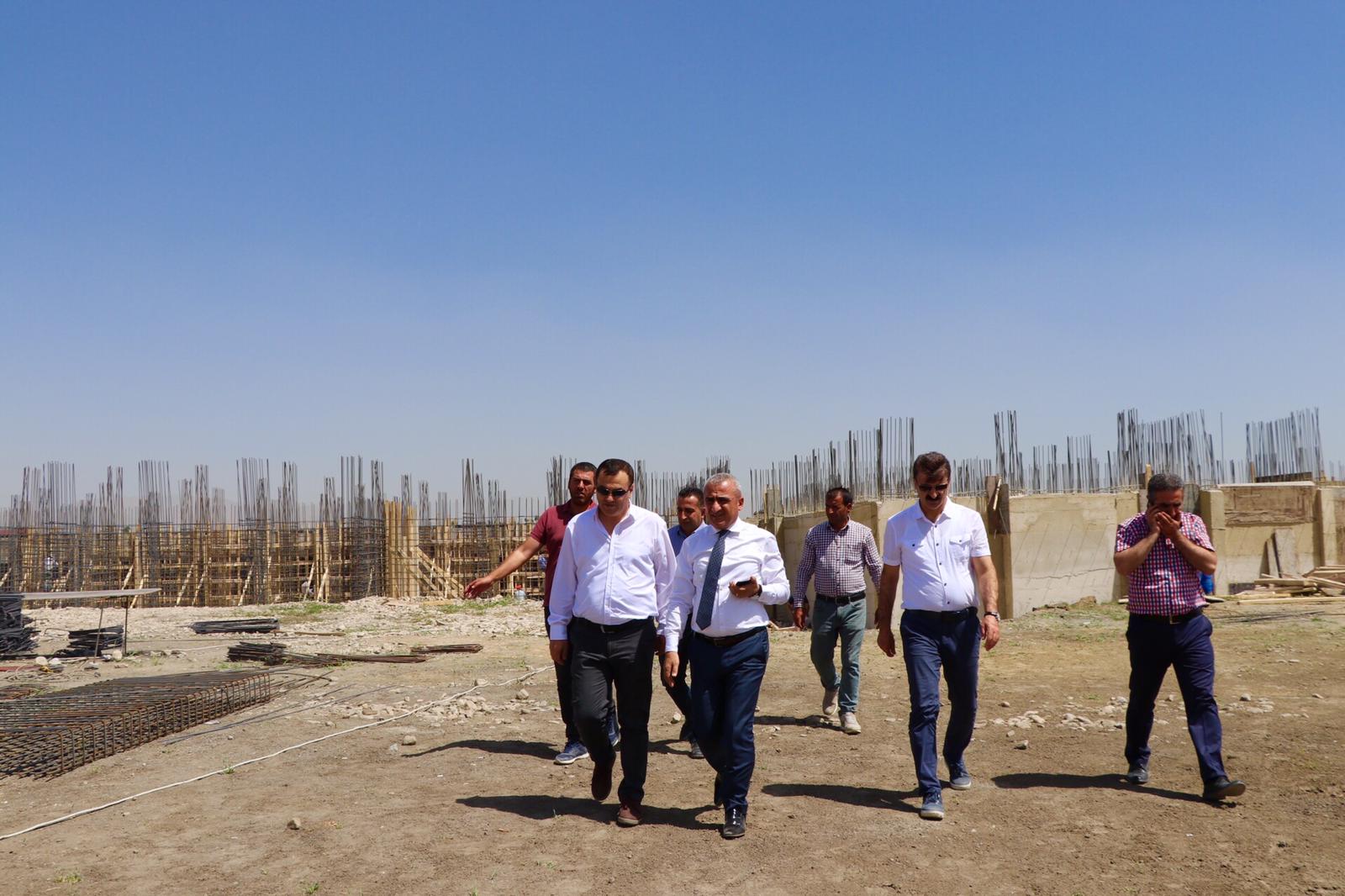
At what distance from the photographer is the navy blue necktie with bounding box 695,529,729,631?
15.9ft

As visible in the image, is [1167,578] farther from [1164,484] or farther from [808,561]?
[808,561]

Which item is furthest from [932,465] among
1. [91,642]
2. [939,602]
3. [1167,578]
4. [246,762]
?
[91,642]

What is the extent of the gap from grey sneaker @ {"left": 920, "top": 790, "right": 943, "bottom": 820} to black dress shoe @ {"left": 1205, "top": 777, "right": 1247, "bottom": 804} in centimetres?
135

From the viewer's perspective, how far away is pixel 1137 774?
5426 mm

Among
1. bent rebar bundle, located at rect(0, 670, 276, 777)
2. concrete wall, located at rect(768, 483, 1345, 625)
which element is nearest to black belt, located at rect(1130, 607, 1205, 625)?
bent rebar bundle, located at rect(0, 670, 276, 777)

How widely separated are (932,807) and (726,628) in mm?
1300

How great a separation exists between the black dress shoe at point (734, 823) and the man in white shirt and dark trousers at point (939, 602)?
92 centimetres

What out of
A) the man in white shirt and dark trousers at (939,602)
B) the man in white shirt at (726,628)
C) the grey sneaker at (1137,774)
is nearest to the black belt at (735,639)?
the man in white shirt at (726,628)

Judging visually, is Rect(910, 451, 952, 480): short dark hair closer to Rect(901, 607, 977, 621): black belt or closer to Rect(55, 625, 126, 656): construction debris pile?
Rect(901, 607, 977, 621): black belt

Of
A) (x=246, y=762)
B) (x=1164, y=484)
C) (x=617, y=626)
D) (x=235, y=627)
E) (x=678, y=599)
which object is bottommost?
(x=235, y=627)

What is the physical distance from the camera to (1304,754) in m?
6.00

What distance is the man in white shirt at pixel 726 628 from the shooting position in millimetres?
4734

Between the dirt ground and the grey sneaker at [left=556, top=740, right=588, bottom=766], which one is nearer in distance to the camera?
the dirt ground

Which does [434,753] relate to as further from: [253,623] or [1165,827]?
[253,623]
